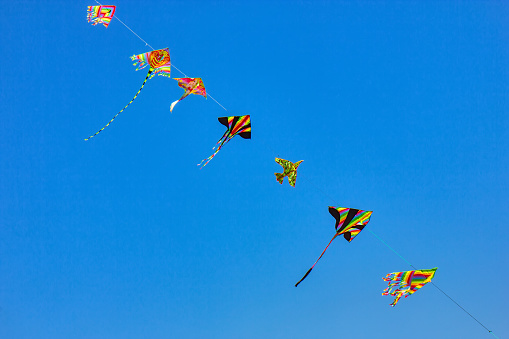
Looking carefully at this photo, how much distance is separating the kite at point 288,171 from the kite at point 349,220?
1.36 m

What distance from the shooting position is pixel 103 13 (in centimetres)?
1054

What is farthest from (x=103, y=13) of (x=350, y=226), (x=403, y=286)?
(x=403, y=286)

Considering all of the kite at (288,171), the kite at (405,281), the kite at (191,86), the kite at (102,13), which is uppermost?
the kite at (102,13)

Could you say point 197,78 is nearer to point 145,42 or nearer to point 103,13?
point 145,42

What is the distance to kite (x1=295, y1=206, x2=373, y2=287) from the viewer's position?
968 cm

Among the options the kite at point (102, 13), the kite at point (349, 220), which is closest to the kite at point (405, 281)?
the kite at point (349, 220)

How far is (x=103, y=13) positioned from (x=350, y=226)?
8503mm

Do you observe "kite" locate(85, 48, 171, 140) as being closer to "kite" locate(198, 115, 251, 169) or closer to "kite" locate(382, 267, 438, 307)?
"kite" locate(198, 115, 251, 169)

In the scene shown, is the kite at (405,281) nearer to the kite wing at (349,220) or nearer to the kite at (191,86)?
the kite wing at (349,220)

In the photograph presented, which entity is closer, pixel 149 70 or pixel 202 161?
pixel 202 161

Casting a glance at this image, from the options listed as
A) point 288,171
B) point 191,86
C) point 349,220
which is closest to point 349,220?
point 349,220

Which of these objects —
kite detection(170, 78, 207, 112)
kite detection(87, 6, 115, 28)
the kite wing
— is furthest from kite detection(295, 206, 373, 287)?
kite detection(87, 6, 115, 28)

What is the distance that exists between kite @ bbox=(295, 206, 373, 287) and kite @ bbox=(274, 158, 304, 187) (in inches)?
53.5

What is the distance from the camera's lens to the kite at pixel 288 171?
408 inches
